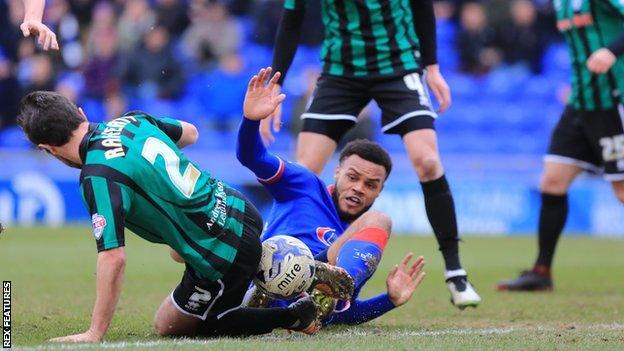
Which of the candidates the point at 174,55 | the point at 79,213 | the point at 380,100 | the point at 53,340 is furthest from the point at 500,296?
the point at 174,55

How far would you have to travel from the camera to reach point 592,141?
342 inches

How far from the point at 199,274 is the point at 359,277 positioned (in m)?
0.89

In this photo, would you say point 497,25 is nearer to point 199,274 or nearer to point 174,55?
point 174,55

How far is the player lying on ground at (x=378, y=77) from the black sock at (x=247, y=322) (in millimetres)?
1782

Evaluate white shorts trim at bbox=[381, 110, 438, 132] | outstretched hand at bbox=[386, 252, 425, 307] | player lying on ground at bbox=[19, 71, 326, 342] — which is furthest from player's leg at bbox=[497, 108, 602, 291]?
player lying on ground at bbox=[19, 71, 326, 342]

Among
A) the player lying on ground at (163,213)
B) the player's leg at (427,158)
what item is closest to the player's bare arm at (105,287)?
the player lying on ground at (163,213)

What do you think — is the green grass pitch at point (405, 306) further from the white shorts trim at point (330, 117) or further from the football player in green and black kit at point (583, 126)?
the white shorts trim at point (330, 117)

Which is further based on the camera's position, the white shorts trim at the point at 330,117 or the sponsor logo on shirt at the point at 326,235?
the white shorts trim at the point at 330,117

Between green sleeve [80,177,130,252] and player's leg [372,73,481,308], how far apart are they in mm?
2546

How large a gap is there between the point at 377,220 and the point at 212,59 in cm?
1150

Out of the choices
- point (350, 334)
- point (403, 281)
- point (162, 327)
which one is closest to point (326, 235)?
point (403, 281)

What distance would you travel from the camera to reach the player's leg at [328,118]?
24.2 ft

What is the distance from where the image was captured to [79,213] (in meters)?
15.9

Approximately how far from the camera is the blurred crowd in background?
16906mm
